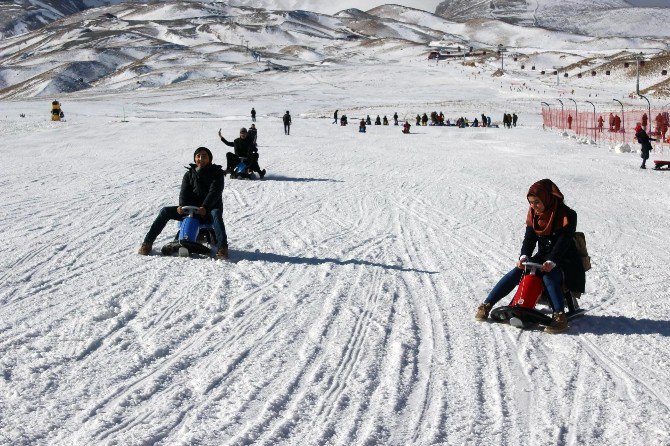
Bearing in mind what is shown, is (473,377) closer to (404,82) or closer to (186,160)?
(186,160)

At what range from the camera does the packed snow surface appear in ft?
13.4

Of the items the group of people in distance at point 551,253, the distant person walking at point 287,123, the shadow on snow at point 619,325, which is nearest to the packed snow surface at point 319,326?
the shadow on snow at point 619,325

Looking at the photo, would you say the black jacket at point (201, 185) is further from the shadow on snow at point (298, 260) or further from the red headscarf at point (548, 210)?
the red headscarf at point (548, 210)

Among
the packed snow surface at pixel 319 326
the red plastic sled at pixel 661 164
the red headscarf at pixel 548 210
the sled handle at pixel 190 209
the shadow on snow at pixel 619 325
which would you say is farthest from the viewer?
the red plastic sled at pixel 661 164

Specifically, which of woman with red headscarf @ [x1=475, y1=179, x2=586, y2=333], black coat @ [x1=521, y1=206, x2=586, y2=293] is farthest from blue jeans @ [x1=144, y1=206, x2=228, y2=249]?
black coat @ [x1=521, y1=206, x2=586, y2=293]

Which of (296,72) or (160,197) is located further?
(296,72)

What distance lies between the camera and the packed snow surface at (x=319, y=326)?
13.4ft

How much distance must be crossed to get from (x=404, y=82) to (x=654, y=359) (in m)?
94.3

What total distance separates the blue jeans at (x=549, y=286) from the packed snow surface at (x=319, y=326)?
253 millimetres

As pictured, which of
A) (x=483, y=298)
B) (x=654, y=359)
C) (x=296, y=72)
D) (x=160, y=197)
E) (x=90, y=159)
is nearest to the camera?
(x=654, y=359)

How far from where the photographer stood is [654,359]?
205 inches

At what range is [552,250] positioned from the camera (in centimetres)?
593

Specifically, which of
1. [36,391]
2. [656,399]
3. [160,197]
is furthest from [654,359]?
[160,197]

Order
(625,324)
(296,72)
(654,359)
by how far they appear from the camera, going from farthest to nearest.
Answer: (296,72) → (625,324) → (654,359)
